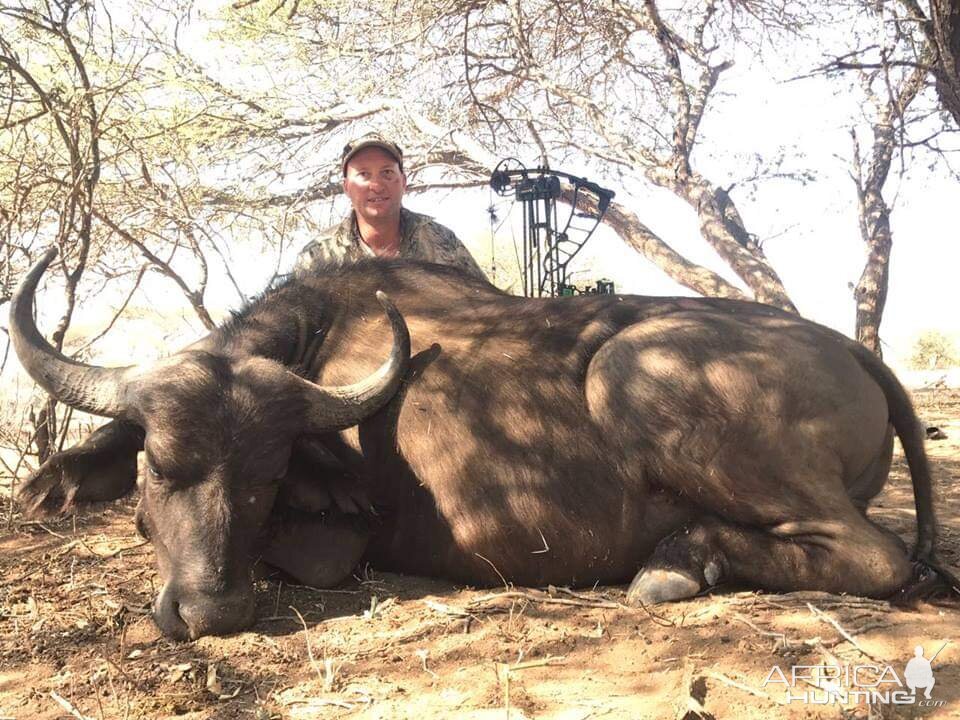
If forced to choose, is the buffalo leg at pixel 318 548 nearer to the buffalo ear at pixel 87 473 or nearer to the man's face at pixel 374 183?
the buffalo ear at pixel 87 473

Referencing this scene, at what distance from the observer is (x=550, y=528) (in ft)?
11.7

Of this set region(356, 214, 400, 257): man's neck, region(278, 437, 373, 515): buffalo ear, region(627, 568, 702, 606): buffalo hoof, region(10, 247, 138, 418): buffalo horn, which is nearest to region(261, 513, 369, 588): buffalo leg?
region(278, 437, 373, 515): buffalo ear

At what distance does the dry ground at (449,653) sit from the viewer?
8.09 ft

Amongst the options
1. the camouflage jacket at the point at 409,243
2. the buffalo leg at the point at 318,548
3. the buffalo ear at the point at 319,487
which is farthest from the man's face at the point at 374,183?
the buffalo leg at the point at 318,548

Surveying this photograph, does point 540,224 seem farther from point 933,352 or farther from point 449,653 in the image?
point 933,352

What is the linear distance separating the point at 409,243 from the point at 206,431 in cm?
313

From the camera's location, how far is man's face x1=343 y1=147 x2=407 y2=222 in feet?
18.9

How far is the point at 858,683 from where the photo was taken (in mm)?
2426

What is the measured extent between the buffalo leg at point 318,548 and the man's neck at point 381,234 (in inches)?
102

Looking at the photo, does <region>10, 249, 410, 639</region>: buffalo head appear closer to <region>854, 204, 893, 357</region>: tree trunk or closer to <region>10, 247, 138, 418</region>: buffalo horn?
<region>10, 247, 138, 418</region>: buffalo horn

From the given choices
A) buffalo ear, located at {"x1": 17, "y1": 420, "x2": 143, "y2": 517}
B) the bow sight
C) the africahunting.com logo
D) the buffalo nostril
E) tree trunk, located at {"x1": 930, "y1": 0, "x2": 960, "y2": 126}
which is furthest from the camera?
the bow sight

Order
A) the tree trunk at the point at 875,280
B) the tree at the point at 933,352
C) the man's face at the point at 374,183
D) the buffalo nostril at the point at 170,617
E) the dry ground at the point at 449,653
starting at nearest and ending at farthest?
the dry ground at the point at 449,653 → the buffalo nostril at the point at 170,617 → the man's face at the point at 374,183 → the tree trunk at the point at 875,280 → the tree at the point at 933,352

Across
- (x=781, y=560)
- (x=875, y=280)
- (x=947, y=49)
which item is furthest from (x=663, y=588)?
(x=875, y=280)

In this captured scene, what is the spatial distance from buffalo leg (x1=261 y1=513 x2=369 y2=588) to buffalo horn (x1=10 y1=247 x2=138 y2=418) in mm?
868
